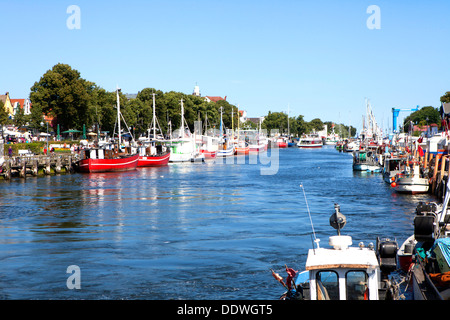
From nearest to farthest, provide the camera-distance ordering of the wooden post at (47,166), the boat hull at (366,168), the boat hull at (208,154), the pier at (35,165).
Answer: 1. the pier at (35,165)
2. the wooden post at (47,166)
3. the boat hull at (366,168)
4. the boat hull at (208,154)

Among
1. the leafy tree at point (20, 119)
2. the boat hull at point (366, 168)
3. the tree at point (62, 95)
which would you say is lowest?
the boat hull at point (366, 168)

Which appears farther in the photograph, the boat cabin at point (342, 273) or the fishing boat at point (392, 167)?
the fishing boat at point (392, 167)

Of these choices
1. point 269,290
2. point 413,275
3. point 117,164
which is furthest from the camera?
point 117,164

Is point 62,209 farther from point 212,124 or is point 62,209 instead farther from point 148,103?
point 212,124

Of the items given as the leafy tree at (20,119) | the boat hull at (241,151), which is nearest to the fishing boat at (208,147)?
the boat hull at (241,151)

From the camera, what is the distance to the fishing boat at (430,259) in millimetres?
16641

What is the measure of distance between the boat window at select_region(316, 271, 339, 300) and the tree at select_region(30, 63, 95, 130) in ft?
310

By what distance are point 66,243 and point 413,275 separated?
18.6m

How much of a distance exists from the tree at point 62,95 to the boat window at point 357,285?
9478 centimetres

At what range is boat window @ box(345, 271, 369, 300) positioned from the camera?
1294cm

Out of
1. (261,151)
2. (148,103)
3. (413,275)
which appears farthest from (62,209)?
(261,151)

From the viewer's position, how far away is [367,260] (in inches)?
508

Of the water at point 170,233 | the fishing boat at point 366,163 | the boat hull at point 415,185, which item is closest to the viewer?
the water at point 170,233

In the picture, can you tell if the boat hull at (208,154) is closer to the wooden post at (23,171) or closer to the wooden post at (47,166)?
the wooden post at (47,166)
